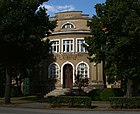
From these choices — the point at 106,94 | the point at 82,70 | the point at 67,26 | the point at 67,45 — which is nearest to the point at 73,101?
the point at 106,94

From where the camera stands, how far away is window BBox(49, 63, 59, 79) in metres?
47.2

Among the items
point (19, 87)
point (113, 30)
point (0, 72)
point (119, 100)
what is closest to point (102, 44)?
point (113, 30)

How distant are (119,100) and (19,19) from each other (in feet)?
34.0

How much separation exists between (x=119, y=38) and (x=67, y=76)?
66.4ft

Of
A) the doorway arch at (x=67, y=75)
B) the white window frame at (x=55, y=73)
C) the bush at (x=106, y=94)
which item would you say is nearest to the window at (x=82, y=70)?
the doorway arch at (x=67, y=75)

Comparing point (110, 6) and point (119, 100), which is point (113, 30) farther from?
point (119, 100)

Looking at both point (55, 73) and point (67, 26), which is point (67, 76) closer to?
point (55, 73)

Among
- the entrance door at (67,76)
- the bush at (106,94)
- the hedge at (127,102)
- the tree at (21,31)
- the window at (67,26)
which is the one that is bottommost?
the hedge at (127,102)

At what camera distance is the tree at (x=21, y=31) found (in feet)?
87.8

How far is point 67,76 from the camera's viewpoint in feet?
155

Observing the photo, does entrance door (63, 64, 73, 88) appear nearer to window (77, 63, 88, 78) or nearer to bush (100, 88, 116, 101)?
window (77, 63, 88, 78)

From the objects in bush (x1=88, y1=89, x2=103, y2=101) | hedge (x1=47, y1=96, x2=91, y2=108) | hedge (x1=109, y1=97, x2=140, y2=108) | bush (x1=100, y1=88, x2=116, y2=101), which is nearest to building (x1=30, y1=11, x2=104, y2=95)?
bush (x1=88, y1=89, x2=103, y2=101)

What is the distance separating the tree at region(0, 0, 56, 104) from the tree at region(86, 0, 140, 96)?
4607 mm

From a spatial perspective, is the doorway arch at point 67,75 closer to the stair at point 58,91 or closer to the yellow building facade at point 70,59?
the yellow building facade at point 70,59
